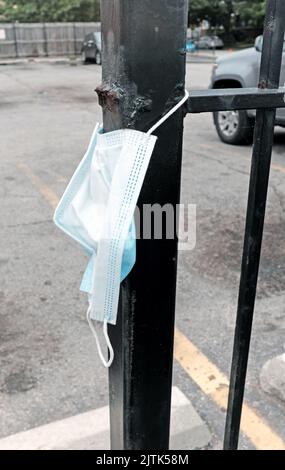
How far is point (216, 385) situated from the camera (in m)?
2.69

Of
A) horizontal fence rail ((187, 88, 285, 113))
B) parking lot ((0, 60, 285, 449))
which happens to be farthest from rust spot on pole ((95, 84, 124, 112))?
parking lot ((0, 60, 285, 449))

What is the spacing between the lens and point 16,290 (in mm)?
3607

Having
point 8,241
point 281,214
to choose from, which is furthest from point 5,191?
point 281,214

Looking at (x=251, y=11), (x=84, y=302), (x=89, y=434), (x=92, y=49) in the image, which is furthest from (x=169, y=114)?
(x=251, y=11)

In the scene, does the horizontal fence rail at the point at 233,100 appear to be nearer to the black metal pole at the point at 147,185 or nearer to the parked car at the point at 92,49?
the black metal pole at the point at 147,185

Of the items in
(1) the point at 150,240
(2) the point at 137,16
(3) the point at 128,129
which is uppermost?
(2) the point at 137,16

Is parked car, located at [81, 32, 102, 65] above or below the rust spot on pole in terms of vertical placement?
below

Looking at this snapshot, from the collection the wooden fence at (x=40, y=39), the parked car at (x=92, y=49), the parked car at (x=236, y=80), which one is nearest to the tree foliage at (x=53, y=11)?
the wooden fence at (x=40, y=39)

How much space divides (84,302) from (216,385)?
114 centimetres

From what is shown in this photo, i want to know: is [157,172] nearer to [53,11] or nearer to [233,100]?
[233,100]

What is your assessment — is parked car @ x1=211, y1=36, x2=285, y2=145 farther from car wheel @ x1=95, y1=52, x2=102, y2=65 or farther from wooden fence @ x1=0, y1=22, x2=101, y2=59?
wooden fence @ x1=0, y1=22, x2=101, y2=59

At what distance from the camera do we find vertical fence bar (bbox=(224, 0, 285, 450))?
1.23 metres

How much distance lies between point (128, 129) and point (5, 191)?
479cm
